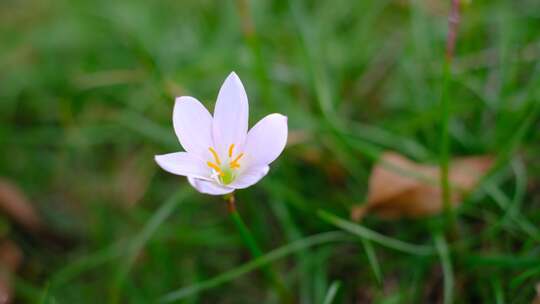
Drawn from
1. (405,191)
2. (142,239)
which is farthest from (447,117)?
(142,239)

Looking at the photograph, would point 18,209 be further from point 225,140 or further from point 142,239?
point 225,140

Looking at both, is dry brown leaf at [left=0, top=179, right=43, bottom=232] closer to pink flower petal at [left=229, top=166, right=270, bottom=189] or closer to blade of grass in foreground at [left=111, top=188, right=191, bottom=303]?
blade of grass in foreground at [left=111, top=188, right=191, bottom=303]

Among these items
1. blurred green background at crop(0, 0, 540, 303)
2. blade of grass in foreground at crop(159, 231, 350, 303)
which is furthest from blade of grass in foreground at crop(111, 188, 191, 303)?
blade of grass in foreground at crop(159, 231, 350, 303)

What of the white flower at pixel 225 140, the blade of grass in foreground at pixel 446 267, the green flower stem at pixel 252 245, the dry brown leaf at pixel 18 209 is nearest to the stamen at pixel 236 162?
the white flower at pixel 225 140

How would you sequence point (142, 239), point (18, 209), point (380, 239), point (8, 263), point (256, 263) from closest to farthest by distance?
point (256, 263) < point (380, 239) < point (142, 239) < point (8, 263) < point (18, 209)

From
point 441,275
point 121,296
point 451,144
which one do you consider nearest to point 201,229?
point 121,296

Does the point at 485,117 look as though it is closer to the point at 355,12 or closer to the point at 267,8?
the point at 355,12
